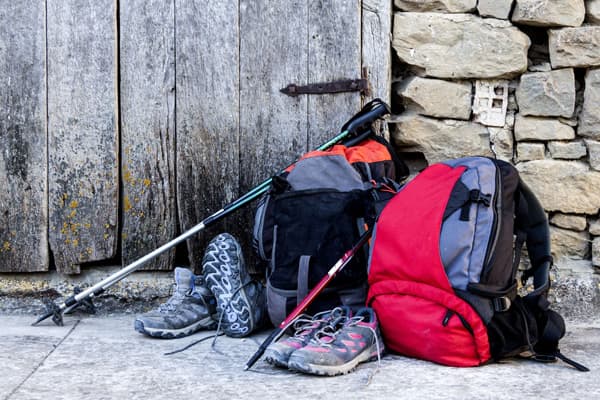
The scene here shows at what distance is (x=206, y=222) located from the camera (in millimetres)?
3113

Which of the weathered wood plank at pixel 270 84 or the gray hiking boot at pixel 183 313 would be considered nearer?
the gray hiking boot at pixel 183 313

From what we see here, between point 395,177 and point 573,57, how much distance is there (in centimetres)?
78

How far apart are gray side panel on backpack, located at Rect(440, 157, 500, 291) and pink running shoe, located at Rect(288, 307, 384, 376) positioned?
304mm

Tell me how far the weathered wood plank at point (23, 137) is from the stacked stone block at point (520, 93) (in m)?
1.36

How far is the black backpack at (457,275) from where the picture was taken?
2.51 meters

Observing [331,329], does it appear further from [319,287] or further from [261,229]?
[261,229]

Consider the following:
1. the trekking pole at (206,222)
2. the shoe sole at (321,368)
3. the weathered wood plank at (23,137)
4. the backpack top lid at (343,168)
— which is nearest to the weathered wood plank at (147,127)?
the trekking pole at (206,222)

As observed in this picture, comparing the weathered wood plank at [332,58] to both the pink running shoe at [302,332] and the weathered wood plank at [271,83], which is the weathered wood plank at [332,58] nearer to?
the weathered wood plank at [271,83]

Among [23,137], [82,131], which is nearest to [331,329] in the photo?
[82,131]

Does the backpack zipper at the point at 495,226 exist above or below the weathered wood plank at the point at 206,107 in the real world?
below

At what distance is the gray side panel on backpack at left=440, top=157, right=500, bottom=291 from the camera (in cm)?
253

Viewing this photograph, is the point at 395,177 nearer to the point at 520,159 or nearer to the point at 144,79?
the point at 520,159

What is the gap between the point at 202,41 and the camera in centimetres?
327

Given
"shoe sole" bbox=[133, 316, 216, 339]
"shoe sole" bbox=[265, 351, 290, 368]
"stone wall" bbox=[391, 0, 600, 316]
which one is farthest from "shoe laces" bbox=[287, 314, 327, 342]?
"stone wall" bbox=[391, 0, 600, 316]
